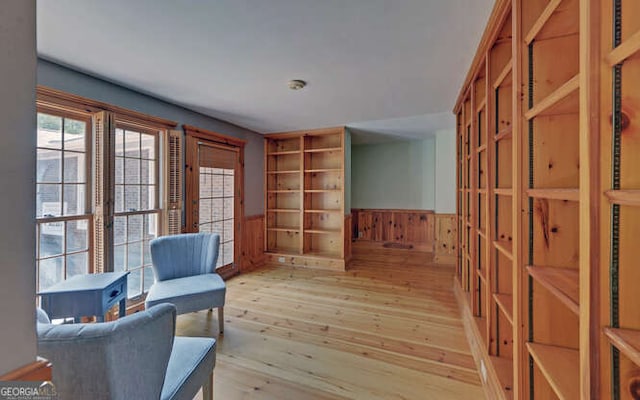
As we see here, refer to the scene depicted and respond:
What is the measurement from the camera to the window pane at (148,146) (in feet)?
9.53

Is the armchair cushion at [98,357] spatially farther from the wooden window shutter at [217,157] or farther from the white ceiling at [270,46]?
the wooden window shutter at [217,157]

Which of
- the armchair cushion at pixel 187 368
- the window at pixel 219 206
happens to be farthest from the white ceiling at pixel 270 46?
the armchair cushion at pixel 187 368

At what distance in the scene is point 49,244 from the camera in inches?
84.5

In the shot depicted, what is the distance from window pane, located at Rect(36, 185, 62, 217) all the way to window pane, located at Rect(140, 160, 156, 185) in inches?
29.7

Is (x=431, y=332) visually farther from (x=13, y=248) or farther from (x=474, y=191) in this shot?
(x=13, y=248)

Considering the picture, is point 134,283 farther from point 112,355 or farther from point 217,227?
point 112,355

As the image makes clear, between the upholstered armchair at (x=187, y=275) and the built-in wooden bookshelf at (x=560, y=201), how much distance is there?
2.26 meters

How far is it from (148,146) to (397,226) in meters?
4.91

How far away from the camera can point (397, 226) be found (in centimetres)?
583

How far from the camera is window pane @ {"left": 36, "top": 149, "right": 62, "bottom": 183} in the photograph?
207cm

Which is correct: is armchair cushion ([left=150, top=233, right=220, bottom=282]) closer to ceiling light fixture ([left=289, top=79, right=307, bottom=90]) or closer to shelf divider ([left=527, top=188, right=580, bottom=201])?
ceiling light fixture ([left=289, top=79, right=307, bottom=90])

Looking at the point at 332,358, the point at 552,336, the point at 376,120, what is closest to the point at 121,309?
the point at 332,358

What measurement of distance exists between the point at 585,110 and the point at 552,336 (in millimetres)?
987

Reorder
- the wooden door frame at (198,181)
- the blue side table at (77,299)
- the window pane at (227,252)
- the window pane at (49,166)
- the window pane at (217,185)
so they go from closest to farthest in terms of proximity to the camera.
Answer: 1. the blue side table at (77,299)
2. the window pane at (49,166)
3. the wooden door frame at (198,181)
4. the window pane at (217,185)
5. the window pane at (227,252)
